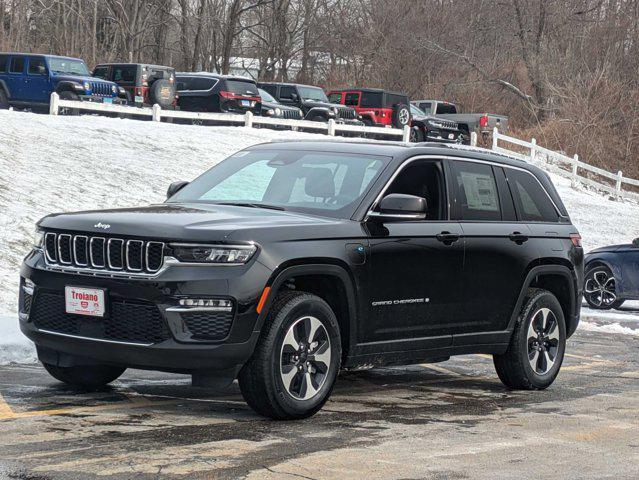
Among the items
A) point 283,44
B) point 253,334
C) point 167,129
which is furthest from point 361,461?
point 283,44

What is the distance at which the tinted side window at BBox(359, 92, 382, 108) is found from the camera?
43188mm

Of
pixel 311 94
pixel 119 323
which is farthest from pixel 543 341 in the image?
pixel 311 94

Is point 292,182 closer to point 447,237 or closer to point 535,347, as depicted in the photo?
point 447,237

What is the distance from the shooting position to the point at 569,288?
10.1 metres

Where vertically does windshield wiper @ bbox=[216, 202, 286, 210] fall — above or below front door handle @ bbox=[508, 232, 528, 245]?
above

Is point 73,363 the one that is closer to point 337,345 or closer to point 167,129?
point 337,345

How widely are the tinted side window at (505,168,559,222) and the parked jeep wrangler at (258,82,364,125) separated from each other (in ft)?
96.0

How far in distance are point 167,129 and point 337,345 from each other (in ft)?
81.3

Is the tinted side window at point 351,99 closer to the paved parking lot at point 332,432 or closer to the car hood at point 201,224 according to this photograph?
the paved parking lot at point 332,432

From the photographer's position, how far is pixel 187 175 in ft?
88.7

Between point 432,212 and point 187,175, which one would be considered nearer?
point 432,212

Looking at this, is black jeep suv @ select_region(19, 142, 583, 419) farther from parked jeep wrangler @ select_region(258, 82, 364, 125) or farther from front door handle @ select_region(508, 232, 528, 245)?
parked jeep wrangler @ select_region(258, 82, 364, 125)

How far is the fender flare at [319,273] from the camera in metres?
7.21

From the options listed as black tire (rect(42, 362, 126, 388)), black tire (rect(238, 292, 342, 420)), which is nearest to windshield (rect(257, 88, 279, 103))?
black tire (rect(42, 362, 126, 388))
